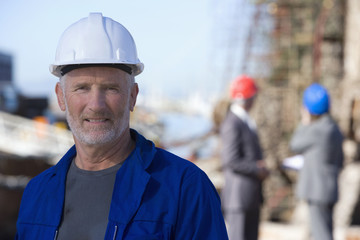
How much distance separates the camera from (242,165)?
153 inches

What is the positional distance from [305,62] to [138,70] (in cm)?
1639

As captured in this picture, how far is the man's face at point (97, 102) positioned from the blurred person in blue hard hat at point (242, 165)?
7.71 feet

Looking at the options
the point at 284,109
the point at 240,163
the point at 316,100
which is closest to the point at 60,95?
the point at 240,163

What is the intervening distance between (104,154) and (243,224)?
102 inches

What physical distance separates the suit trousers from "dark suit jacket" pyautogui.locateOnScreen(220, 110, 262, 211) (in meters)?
0.59

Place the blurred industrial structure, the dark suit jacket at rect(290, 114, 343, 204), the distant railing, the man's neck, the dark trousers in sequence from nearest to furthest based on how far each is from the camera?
the man's neck → the dark trousers → the dark suit jacket at rect(290, 114, 343, 204) → the blurred industrial structure → the distant railing

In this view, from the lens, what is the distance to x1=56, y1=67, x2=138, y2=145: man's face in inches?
62.9

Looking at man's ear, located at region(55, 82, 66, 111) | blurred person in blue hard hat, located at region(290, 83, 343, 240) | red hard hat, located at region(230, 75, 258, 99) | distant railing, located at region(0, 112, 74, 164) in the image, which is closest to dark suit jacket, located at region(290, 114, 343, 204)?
blurred person in blue hard hat, located at region(290, 83, 343, 240)

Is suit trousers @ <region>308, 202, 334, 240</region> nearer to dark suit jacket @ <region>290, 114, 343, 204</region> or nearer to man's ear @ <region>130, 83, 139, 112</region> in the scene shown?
dark suit jacket @ <region>290, 114, 343, 204</region>

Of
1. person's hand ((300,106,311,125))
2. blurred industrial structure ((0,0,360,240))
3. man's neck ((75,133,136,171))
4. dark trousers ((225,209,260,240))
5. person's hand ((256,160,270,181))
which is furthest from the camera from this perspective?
blurred industrial structure ((0,0,360,240))

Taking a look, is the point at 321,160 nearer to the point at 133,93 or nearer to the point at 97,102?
the point at 133,93

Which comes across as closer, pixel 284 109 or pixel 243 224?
pixel 243 224

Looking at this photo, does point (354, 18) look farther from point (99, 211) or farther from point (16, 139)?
point (16, 139)

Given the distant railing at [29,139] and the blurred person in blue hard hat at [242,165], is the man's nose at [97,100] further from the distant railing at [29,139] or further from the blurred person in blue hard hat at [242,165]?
the distant railing at [29,139]
